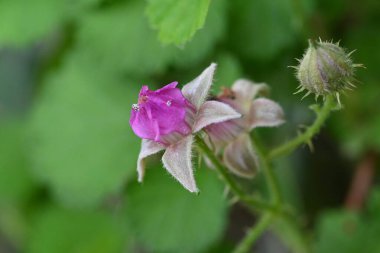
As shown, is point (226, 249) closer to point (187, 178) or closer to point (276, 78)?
point (276, 78)

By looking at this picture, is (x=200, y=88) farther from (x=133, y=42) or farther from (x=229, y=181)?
(x=133, y=42)

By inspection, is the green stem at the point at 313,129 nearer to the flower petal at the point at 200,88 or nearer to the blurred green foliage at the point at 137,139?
the flower petal at the point at 200,88

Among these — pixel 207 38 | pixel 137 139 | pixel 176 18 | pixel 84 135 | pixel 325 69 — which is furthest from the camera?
pixel 84 135

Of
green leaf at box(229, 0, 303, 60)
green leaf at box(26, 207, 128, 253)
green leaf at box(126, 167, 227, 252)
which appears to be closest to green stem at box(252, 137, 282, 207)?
green leaf at box(126, 167, 227, 252)

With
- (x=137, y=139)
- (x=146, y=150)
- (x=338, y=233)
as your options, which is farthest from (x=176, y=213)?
(x=146, y=150)

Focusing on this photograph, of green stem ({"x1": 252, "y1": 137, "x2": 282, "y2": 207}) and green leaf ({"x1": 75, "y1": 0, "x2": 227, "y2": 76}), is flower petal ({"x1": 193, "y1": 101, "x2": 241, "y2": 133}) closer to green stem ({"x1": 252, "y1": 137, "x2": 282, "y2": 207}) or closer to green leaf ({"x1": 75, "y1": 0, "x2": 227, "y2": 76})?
green stem ({"x1": 252, "y1": 137, "x2": 282, "y2": 207})

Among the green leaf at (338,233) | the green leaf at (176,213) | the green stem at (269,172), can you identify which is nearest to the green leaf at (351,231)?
the green leaf at (338,233)

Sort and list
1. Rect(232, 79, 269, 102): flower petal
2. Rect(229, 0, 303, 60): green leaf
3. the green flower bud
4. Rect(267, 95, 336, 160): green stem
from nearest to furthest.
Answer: the green flower bud
Rect(267, 95, 336, 160): green stem
Rect(232, 79, 269, 102): flower petal
Rect(229, 0, 303, 60): green leaf
